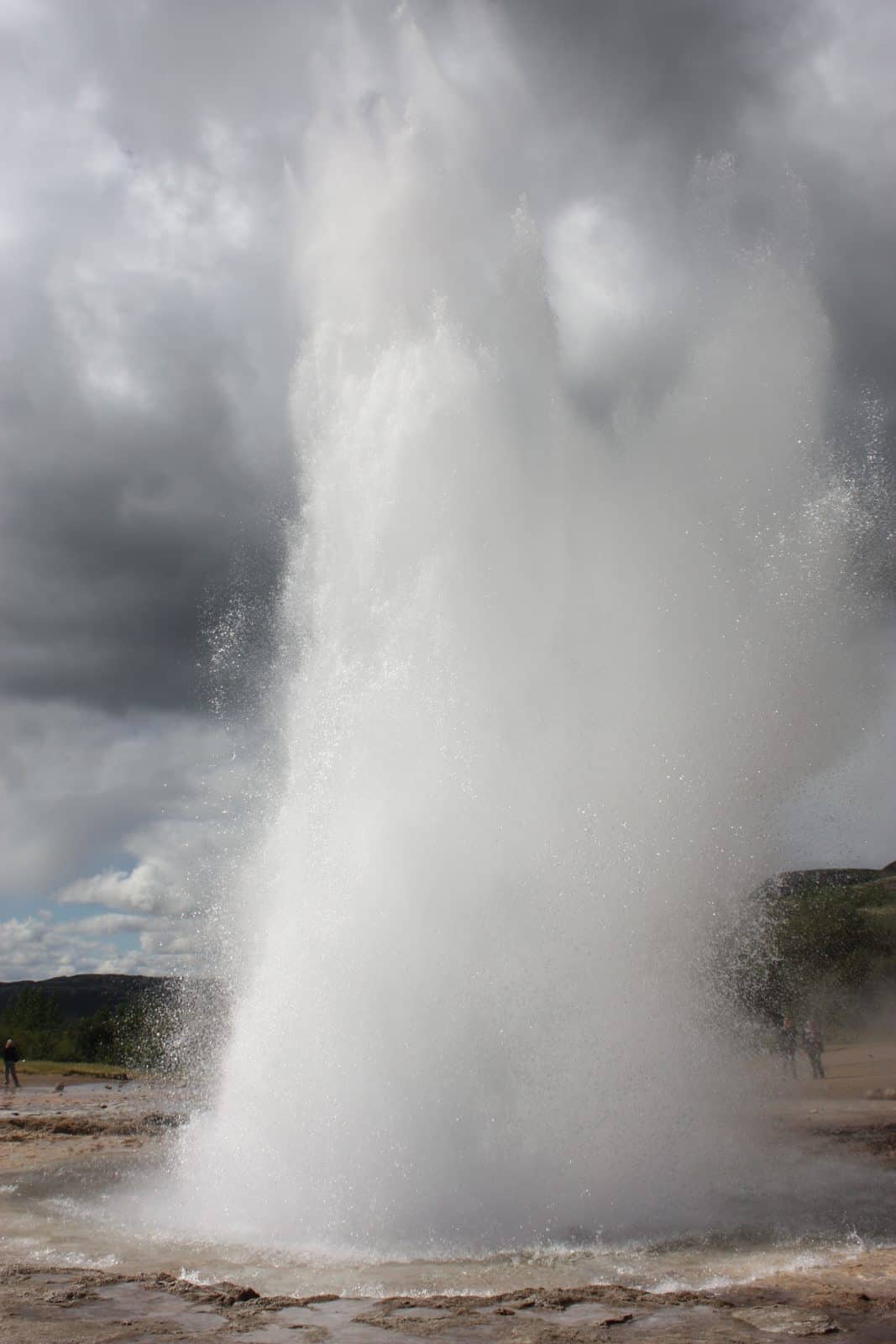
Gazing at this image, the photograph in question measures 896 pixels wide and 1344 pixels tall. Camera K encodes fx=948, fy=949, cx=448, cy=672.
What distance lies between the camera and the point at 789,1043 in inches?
998

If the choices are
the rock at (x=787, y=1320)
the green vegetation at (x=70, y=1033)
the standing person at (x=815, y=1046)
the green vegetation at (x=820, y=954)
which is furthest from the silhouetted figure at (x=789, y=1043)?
the green vegetation at (x=70, y=1033)

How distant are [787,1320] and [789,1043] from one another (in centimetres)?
2127

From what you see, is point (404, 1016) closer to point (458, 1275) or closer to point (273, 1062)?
point (273, 1062)

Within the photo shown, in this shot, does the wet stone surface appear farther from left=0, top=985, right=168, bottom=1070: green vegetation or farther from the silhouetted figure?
left=0, top=985, right=168, bottom=1070: green vegetation

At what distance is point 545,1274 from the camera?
745 centimetres

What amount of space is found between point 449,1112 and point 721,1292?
145 inches

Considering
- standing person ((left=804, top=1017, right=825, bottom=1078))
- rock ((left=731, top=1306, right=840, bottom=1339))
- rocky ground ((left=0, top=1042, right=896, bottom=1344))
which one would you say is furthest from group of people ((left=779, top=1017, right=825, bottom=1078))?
rock ((left=731, top=1306, right=840, bottom=1339))

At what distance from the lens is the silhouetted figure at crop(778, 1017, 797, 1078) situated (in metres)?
25.0

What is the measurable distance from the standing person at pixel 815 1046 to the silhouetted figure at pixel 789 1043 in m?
0.36

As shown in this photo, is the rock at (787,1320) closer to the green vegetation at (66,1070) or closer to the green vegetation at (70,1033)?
the green vegetation at (66,1070)

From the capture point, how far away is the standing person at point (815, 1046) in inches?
972

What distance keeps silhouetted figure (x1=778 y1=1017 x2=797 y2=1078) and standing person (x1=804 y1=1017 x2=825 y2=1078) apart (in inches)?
14.1

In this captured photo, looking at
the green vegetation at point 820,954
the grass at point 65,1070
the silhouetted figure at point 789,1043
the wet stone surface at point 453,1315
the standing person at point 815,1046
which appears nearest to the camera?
the wet stone surface at point 453,1315

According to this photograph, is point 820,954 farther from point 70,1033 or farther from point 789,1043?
point 70,1033
